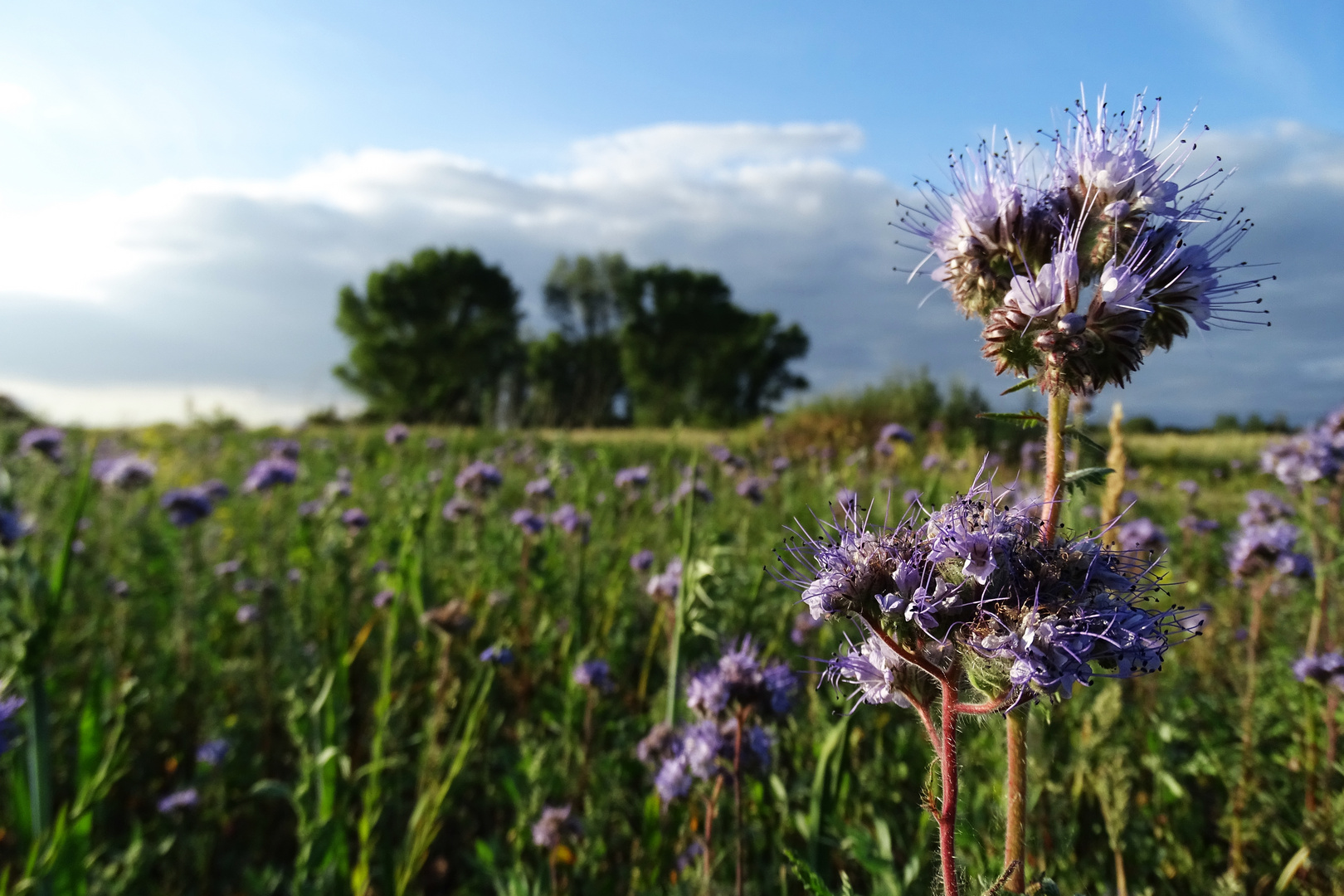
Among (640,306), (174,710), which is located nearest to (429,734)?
(174,710)

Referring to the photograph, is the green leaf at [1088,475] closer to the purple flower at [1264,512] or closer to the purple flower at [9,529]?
the purple flower at [9,529]

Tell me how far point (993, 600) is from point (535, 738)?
230cm

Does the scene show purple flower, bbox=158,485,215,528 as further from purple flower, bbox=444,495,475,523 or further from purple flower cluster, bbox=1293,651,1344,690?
purple flower cluster, bbox=1293,651,1344,690

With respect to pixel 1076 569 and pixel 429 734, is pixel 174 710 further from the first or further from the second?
pixel 1076 569

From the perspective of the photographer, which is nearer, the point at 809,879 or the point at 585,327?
the point at 809,879

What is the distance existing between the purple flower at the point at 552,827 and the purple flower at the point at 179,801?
131cm

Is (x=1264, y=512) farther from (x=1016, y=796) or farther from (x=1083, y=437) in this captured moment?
(x=1016, y=796)

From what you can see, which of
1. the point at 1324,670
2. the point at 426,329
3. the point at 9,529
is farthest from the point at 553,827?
the point at 426,329

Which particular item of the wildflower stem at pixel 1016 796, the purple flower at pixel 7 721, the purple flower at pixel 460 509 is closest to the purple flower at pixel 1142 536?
the wildflower stem at pixel 1016 796

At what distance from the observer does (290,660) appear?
2.96 metres

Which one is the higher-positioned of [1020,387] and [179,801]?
[1020,387]

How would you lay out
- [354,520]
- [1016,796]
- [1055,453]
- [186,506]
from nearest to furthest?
[1016,796] < [1055,453] < [186,506] < [354,520]

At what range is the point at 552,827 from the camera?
2.34m

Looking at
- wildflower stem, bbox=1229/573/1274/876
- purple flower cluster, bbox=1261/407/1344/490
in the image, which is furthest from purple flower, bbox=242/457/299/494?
purple flower cluster, bbox=1261/407/1344/490
